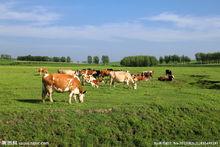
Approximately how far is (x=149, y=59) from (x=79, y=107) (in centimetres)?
9572

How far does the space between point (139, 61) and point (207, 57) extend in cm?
3795

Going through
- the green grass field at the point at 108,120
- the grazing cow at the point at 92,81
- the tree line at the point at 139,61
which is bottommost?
the green grass field at the point at 108,120

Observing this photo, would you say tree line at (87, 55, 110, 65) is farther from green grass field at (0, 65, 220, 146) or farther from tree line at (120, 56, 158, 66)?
green grass field at (0, 65, 220, 146)

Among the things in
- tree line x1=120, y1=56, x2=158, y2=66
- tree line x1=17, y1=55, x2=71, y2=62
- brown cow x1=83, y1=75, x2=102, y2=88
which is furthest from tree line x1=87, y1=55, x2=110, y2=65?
brown cow x1=83, y1=75, x2=102, y2=88

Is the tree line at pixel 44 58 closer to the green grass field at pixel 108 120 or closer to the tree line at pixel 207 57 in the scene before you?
the tree line at pixel 207 57

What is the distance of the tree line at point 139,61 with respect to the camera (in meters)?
113

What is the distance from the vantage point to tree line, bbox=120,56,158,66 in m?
113

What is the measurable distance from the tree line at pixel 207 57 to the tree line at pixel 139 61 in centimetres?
2599

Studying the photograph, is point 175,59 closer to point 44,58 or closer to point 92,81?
point 44,58

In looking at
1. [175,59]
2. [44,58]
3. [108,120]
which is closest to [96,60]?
[44,58]

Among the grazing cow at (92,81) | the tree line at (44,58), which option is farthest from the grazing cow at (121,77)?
the tree line at (44,58)

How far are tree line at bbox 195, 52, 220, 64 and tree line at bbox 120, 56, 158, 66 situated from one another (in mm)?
25987

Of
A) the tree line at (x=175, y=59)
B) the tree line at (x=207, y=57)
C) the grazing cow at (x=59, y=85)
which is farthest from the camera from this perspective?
the tree line at (x=175, y=59)

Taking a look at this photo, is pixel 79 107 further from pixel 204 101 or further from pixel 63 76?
pixel 204 101
